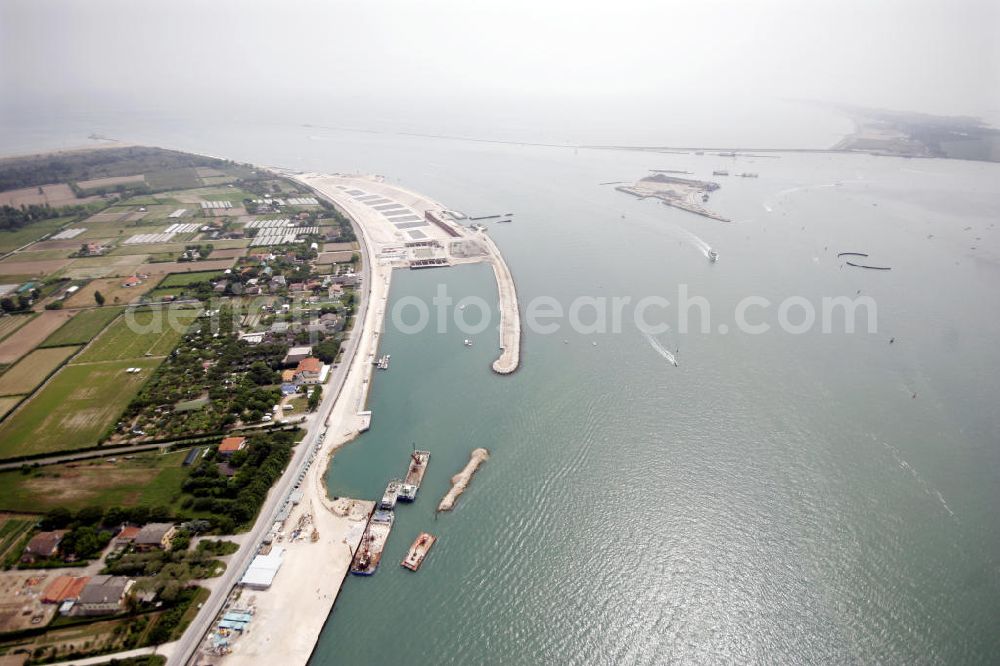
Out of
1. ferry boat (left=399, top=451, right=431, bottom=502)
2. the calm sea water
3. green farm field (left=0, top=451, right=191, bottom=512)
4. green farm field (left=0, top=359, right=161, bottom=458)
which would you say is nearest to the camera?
the calm sea water

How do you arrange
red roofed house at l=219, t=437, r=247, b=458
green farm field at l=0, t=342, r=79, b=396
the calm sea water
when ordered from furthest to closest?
green farm field at l=0, t=342, r=79, b=396, red roofed house at l=219, t=437, r=247, b=458, the calm sea water

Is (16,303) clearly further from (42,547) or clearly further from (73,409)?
(42,547)

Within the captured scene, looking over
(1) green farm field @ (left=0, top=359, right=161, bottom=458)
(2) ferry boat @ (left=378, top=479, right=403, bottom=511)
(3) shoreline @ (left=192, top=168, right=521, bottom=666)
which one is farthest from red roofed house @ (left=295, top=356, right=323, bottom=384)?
(2) ferry boat @ (left=378, top=479, right=403, bottom=511)

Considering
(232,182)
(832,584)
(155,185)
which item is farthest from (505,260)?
(155,185)

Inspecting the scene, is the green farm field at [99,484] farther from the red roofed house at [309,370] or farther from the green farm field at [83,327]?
the green farm field at [83,327]

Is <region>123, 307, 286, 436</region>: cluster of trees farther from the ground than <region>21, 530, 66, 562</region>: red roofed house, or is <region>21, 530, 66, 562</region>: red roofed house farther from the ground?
<region>123, 307, 286, 436</region>: cluster of trees

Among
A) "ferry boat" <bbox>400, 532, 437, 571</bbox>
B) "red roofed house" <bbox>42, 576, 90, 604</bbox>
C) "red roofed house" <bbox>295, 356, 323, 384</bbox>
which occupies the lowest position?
"red roofed house" <bbox>42, 576, 90, 604</bbox>

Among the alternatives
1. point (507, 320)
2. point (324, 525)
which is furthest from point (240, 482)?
point (507, 320)

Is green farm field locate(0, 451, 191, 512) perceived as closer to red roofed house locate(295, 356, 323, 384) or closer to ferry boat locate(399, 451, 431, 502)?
red roofed house locate(295, 356, 323, 384)
